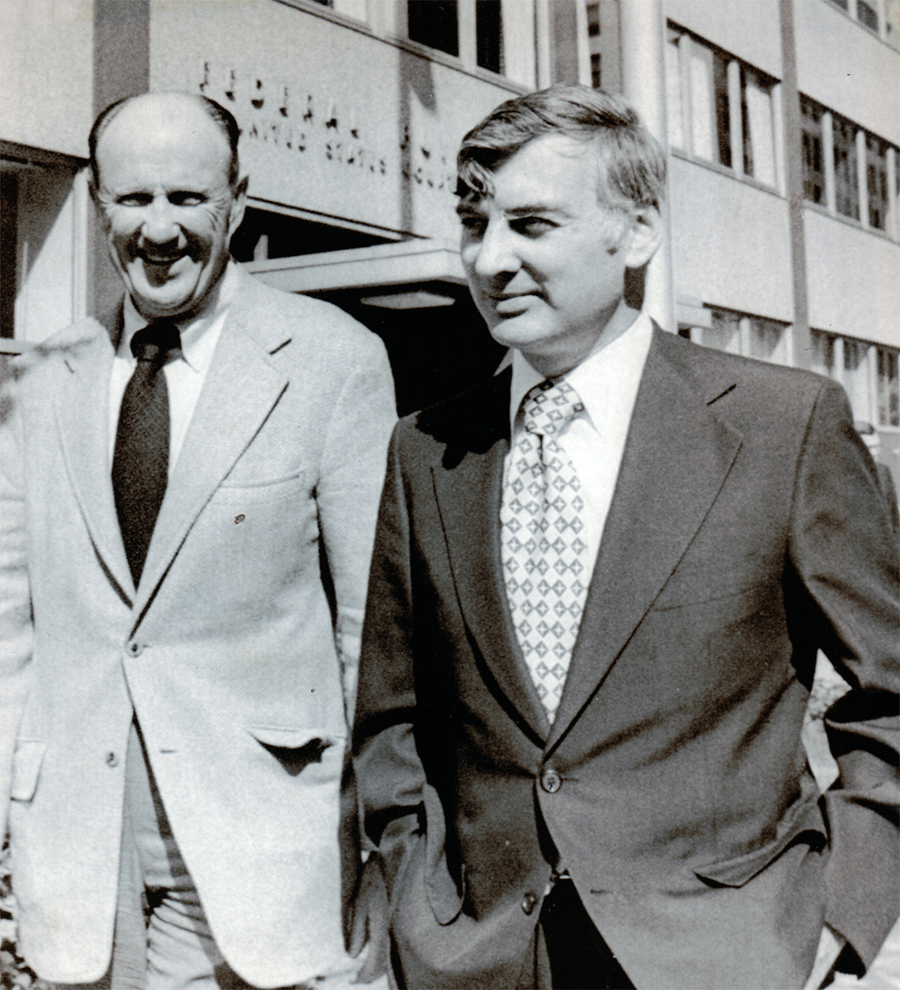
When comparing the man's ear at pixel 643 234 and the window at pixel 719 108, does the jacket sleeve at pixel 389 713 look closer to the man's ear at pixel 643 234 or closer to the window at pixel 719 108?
the man's ear at pixel 643 234

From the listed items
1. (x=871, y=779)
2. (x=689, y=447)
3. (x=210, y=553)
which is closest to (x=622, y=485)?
(x=689, y=447)

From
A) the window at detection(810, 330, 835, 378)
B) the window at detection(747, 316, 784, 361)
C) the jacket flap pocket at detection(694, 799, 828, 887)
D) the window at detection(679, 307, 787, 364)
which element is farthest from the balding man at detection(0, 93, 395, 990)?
the window at detection(810, 330, 835, 378)

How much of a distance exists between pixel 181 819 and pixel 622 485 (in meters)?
1.06

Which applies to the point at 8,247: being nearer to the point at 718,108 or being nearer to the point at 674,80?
the point at 674,80

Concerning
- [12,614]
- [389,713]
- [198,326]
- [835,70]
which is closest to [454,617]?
[389,713]

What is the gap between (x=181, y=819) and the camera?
219 centimetres

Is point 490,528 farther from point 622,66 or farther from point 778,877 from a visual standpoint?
point 622,66

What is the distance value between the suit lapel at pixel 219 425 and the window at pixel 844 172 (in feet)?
34.5

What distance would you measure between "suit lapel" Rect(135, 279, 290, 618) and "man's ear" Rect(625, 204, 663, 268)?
753 mm

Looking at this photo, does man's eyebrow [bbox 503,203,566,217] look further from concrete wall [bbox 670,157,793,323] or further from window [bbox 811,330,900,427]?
window [bbox 811,330,900,427]

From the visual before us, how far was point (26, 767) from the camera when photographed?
2.29 metres

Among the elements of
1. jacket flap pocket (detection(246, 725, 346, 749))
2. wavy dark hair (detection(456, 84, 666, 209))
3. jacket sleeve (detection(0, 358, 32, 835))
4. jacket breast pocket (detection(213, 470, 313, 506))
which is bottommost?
jacket flap pocket (detection(246, 725, 346, 749))

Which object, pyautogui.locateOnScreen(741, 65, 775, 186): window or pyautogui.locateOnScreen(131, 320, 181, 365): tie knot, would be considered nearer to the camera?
pyautogui.locateOnScreen(131, 320, 181, 365): tie knot

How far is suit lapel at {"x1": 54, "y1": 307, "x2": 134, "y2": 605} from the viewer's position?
2.22 metres
